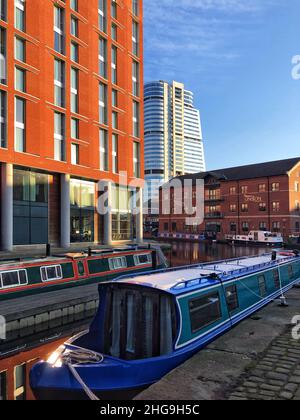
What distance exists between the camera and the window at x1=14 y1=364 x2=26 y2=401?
8702 millimetres

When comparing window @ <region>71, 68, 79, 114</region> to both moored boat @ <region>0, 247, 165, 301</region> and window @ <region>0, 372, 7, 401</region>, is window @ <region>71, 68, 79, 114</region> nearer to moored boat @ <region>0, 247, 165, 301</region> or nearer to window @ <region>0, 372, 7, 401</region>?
moored boat @ <region>0, 247, 165, 301</region>

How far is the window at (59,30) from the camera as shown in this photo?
33.5 metres

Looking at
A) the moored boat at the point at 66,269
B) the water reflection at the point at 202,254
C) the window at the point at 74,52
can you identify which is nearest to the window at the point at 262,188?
the water reflection at the point at 202,254

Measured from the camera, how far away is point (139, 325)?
7.47 meters

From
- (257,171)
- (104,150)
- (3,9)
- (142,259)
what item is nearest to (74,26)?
(3,9)

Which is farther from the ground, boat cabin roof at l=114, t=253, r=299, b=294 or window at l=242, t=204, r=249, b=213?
window at l=242, t=204, r=249, b=213

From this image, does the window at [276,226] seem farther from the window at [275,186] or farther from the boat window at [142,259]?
the boat window at [142,259]

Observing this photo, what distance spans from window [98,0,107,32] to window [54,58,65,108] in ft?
29.0

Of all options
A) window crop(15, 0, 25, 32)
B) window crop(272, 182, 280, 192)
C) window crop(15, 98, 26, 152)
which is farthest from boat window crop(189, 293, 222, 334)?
window crop(272, 182, 280, 192)

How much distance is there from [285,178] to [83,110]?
39.2 metres

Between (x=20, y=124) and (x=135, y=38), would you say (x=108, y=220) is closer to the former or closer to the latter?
(x=20, y=124)

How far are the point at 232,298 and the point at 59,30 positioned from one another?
3299 cm

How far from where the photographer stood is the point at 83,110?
35844mm

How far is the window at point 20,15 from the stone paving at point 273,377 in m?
32.2
